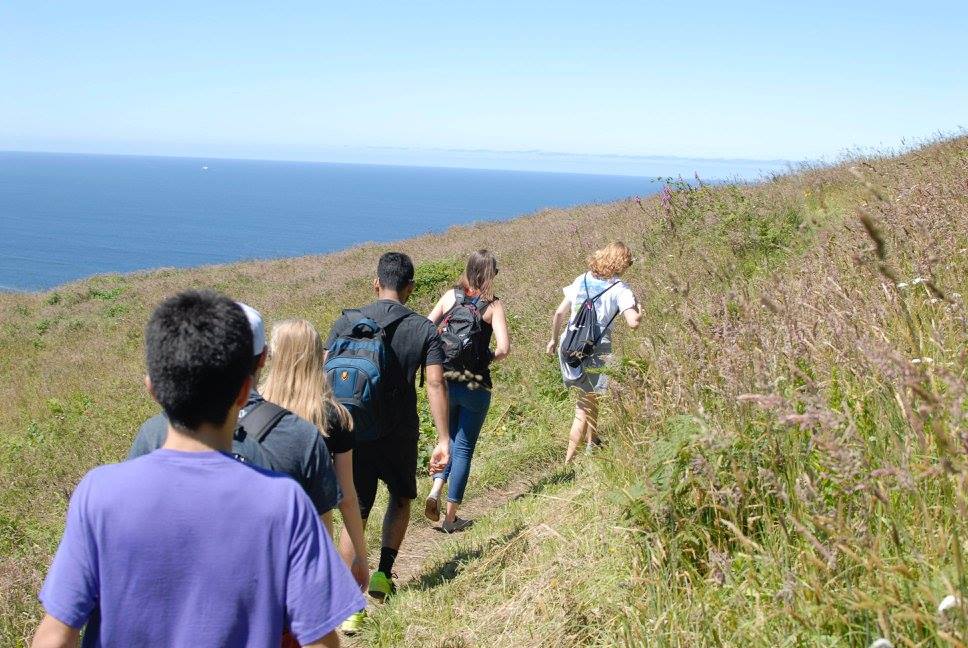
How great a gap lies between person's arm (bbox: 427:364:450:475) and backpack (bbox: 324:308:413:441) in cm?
31

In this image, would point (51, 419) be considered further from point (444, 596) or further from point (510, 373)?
point (444, 596)

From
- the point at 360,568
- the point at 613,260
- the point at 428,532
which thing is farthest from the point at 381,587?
the point at 613,260

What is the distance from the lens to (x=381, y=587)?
5.20 meters

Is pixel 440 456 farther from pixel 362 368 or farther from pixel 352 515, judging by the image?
pixel 352 515

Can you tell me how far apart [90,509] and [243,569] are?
1.35 feet

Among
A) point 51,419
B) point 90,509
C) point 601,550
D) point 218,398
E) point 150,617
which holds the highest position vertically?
point 218,398

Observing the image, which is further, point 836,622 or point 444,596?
point 444,596

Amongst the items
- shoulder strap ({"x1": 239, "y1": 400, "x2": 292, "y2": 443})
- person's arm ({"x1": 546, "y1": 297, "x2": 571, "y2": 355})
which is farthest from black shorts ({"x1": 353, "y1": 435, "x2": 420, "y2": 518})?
person's arm ({"x1": 546, "y1": 297, "x2": 571, "y2": 355})

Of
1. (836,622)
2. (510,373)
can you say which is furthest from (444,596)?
(510,373)

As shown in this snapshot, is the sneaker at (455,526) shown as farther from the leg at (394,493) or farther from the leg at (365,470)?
the leg at (365,470)

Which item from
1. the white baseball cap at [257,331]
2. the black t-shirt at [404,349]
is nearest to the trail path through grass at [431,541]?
the black t-shirt at [404,349]

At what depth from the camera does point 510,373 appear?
33.6 feet

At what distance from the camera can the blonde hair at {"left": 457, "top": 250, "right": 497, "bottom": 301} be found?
6.23 m

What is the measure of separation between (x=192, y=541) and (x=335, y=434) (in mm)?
2037
